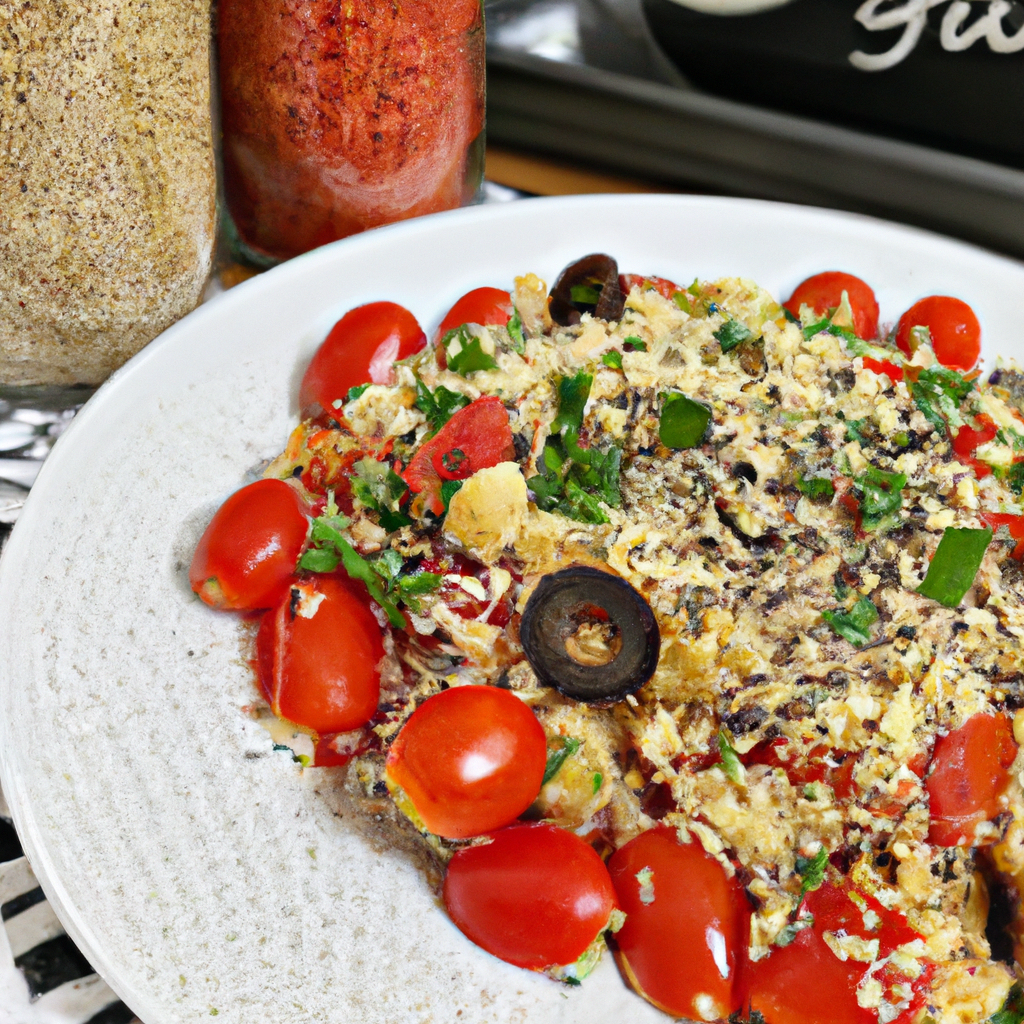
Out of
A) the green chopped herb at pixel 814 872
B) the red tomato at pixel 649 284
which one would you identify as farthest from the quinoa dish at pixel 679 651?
the red tomato at pixel 649 284

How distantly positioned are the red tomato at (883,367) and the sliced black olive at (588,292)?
0.27 metres

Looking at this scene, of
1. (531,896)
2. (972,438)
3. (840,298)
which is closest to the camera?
(531,896)

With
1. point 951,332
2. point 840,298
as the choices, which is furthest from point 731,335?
point 951,332

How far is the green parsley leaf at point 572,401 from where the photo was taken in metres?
0.89

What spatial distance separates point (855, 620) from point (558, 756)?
0.29 metres

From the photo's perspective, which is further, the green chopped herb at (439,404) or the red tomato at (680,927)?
the green chopped herb at (439,404)

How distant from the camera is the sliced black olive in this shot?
1009 millimetres

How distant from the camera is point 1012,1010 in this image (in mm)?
732

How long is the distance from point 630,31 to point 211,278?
0.98 meters

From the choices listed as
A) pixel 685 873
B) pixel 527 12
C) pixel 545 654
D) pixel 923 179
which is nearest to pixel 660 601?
pixel 545 654

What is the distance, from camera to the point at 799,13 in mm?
1372

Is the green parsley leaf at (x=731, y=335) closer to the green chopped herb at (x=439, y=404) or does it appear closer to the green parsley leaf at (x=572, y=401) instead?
the green parsley leaf at (x=572, y=401)

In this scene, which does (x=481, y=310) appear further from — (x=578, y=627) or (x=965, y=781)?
(x=965, y=781)

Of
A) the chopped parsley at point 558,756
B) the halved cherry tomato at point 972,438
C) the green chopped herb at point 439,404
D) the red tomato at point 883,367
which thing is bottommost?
the chopped parsley at point 558,756
